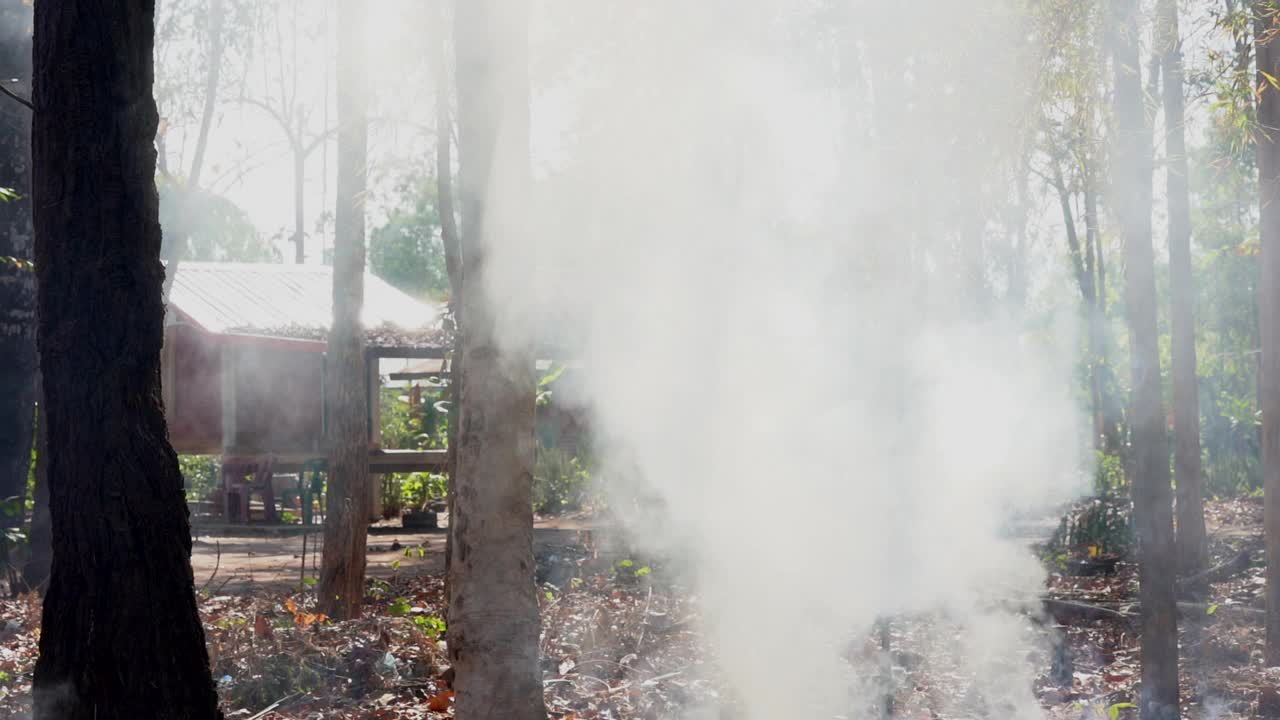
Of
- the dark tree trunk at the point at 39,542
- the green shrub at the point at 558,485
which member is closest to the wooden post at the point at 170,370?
the green shrub at the point at 558,485

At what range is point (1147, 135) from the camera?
18.4 ft

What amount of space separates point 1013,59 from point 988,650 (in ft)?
11.8

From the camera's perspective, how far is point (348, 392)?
7.93m

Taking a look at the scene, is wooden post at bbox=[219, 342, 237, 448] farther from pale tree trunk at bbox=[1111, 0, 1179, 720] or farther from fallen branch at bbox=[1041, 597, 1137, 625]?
pale tree trunk at bbox=[1111, 0, 1179, 720]

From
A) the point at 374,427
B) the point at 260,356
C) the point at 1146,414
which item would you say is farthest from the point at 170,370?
the point at 1146,414

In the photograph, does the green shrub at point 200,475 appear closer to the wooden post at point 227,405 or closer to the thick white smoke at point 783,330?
the wooden post at point 227,405

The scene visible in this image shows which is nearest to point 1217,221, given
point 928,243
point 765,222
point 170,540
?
point 928,243

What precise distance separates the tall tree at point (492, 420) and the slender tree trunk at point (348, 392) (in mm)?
3463

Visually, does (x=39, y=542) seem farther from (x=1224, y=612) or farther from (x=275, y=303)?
(x=1224, y=612)

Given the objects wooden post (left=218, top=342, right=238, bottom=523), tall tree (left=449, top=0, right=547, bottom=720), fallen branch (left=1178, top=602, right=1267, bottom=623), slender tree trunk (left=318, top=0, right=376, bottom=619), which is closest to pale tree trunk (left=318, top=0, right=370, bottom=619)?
slender tree trunk (left=318, top=0, right=376, bottom=619)

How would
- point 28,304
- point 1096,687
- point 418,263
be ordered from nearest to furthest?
point 1096,687
point 28,304
point 418,263

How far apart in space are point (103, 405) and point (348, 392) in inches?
179

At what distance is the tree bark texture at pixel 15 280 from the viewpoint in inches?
316

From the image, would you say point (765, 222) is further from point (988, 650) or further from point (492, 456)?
point (492, 456)
